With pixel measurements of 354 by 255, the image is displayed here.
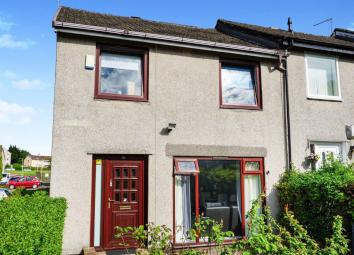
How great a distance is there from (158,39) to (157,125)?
2321 millimetres

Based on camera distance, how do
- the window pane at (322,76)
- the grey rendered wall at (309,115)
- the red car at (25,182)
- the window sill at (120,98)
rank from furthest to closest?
the red car at (25,182)
the window pane at (322,76)
the grey rendered wall at (309,115)
the window sill at (120,98)

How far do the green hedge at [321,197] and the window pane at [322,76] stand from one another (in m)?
2.65

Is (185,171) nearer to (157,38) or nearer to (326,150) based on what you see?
(157,38)

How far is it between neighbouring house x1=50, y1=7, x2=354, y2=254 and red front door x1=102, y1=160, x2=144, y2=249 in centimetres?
3

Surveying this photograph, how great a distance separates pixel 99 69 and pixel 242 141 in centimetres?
448

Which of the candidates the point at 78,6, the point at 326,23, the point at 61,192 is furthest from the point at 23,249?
the point at 326,23

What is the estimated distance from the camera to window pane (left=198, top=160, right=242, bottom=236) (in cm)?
918

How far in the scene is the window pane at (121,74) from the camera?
8.75 m

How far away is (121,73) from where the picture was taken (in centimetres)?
888

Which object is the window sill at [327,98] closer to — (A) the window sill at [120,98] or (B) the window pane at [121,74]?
(A) the window sill at [120,98]

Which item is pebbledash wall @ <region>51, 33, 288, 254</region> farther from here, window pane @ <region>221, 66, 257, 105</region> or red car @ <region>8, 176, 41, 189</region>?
red car @ <region>8, 176, 41, 189</region>

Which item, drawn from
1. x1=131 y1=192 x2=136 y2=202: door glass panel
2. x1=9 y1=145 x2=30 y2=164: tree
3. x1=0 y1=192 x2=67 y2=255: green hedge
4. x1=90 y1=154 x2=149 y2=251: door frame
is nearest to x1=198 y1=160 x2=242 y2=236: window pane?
x1=90 y1=154 x2=149 y2=251: door frame

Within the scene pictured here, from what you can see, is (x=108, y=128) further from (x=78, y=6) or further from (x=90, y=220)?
(x=78, y=6)

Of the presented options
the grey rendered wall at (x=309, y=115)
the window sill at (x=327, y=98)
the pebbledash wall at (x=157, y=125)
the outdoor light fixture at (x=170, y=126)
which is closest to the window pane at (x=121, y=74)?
the pebbledash wall at (x=157, y=125)
